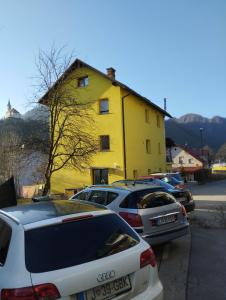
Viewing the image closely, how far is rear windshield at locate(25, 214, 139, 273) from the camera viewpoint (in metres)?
3.44

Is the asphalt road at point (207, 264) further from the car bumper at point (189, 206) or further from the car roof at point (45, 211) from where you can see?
the car roof at point (45, 211)

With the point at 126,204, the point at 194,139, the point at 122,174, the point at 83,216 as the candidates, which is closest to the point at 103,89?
the point at 122,174

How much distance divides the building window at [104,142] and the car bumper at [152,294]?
91.5ft

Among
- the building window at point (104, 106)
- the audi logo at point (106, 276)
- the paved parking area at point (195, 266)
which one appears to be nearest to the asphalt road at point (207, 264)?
the paved parking area at point (195, 266)

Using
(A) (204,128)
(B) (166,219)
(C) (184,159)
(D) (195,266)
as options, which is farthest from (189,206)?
(A) (204,128)

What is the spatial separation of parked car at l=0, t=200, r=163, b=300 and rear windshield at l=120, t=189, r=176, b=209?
125 inches

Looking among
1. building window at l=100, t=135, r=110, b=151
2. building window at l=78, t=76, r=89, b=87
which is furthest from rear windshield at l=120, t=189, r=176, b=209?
building window at l=78, t=76, r=89, b=87

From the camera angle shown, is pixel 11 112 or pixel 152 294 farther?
pixel 11 112

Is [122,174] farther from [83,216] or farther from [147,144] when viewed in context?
[83,216]

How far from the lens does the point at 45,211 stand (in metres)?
4.26

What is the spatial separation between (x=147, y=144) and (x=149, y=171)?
8.67 feet

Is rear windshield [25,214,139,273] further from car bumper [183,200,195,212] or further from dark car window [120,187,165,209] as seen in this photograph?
car bumper [183,200,195,212]

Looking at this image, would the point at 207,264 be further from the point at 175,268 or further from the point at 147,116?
the point at 147,116

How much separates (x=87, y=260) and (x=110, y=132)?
92.2 feet
